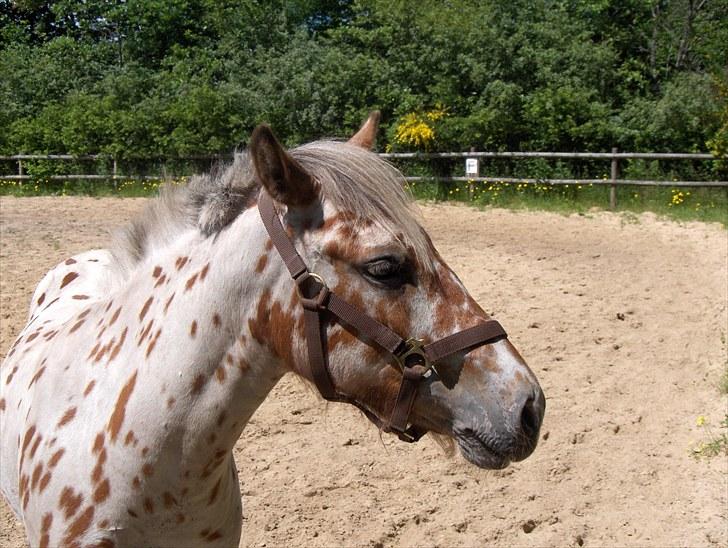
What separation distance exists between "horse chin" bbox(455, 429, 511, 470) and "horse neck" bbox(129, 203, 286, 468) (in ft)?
1.81

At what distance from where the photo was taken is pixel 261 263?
1.88 m

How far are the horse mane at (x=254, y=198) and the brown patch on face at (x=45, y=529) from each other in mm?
813

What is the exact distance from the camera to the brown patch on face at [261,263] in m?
1.88

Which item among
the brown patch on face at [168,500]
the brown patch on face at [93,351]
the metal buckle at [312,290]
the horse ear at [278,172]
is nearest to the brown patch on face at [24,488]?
the brown patch on face at [93,351]

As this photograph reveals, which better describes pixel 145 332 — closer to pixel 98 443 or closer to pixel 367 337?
pixel 98 443

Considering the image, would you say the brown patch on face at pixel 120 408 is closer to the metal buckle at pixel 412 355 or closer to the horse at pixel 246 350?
the horse at pixel 246 350

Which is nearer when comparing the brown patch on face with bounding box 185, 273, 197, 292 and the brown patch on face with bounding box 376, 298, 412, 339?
the brown patch on face with bounding box 376, 298, 412, 339

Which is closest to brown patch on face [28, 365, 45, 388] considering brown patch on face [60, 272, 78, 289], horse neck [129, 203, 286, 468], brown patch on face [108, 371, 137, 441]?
brown patch on face [108, 371, 137, 441]

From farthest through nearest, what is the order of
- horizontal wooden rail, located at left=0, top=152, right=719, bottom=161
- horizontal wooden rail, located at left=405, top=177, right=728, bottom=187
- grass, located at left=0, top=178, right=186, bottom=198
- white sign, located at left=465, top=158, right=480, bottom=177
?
grass, located at left=0, top=178, right=186, bottom=198, white sign, located at left=465, top=158, right=480, bottom=177, horizontal wooden rail, located at left=0, top=152, right=719, bottom=161, horizontal wooden rail, located at left=405, top=177, right=728, bottom=187

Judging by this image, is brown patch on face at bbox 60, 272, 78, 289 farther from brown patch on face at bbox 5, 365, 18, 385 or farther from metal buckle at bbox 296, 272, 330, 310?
metal buckle at bbox 296, 272, 330, 310

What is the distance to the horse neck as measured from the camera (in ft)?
6.27

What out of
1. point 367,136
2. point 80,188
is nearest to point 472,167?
point 80,188

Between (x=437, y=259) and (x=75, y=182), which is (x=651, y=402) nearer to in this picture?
(x=437, y=259)

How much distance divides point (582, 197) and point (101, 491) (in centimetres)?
1423
